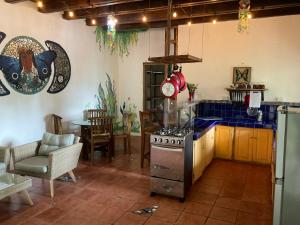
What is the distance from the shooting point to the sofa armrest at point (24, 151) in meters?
3.79

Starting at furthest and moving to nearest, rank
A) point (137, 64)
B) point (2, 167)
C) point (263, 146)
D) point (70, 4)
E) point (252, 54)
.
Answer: point (137, 64) → point (252, 54) → point (263, 146) → point (70, 4) → point (2, 167)

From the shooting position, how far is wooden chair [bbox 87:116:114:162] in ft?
16.3

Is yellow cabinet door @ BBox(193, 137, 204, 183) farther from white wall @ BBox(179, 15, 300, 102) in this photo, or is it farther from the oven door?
white wall @ BBox(179, 15, 300, 102)

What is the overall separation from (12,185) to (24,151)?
100 centimetres

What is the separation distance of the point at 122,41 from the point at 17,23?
10.4 feet

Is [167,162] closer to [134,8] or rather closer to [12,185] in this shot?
[12,185]

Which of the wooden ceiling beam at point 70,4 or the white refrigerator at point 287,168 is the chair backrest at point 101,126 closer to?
the wooden ceiling beam at point 70,4

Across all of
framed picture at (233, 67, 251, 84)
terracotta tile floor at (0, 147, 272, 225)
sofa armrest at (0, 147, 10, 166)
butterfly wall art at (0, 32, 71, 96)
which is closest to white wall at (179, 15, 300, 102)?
framed picture at (233, 67, 251, 84)

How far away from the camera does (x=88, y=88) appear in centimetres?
627

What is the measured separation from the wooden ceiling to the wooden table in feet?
9.27

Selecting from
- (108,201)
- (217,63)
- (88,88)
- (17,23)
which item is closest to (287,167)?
(108,201)

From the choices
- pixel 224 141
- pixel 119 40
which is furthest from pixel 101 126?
pixel 119 40

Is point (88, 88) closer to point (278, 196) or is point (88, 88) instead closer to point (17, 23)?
point (17, 23)

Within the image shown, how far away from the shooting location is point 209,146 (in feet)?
15.6
